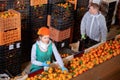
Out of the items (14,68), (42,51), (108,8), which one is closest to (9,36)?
(14,68)

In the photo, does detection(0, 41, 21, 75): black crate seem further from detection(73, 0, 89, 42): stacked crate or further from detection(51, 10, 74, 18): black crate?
detection(73, 0, 89, 42): stacked crate

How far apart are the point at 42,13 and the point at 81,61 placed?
205 centimetres

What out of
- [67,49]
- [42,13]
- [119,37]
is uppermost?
[42,13]

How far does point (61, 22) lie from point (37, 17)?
0.55 m

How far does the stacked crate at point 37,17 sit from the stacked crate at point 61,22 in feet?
0.62

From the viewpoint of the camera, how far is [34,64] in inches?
157

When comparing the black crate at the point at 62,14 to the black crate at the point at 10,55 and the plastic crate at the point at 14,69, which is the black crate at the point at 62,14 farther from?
the plastic crate at the point at 14,69

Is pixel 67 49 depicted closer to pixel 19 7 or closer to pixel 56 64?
pixel 19 7

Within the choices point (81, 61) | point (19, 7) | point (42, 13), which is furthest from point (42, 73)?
point (42, 13)

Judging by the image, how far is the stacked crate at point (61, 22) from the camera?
5.52 m

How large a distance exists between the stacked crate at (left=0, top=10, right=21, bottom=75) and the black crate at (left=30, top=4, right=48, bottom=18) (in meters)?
0.66

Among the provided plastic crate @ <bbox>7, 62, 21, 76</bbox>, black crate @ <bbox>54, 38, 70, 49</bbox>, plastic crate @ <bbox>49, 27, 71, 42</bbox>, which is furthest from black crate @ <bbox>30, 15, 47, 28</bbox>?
plastic crate @ <bbox>7, 62, 21, 76</bbox>

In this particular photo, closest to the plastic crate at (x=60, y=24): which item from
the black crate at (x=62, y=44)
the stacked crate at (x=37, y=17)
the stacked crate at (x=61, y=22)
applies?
the stacked crate at (x=61, y=22)

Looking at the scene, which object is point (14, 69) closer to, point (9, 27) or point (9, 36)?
point (9, 36)
